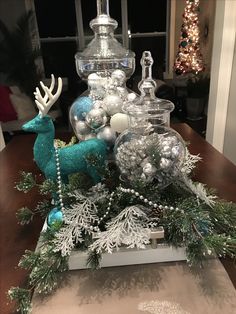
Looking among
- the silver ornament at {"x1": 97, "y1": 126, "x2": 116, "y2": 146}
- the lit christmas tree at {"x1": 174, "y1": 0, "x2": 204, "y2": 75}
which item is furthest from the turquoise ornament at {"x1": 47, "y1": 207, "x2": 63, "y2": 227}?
the lit christmas tree at {"x1": 174, "y1": 0, "x2": 204, "y2": 75}

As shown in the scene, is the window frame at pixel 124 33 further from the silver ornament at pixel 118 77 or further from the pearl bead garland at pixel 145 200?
the pearl bead garland at pixel 145 200

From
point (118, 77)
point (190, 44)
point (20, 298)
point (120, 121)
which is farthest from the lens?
point (190, 44)

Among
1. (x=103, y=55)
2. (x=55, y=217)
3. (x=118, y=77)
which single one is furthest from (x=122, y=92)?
(x=55, y=217)

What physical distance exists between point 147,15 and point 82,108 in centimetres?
283

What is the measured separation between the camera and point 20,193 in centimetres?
95

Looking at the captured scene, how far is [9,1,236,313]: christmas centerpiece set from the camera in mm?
579

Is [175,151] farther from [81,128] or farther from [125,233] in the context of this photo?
[81,128]

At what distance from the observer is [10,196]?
0.94 meters

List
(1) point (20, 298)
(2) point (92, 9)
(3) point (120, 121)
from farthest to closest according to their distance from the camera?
→ (2) point (92, 9), (3) point (120, 121), (1) point (20, 298)

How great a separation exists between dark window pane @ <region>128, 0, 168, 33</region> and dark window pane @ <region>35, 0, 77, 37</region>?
Result: 0.65 meters

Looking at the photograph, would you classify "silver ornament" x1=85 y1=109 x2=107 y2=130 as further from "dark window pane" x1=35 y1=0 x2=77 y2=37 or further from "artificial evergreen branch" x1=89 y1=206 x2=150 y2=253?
"dark window pane" x1=35 y1=0 x2=77 y2=37

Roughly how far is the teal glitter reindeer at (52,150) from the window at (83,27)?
8.74 ft

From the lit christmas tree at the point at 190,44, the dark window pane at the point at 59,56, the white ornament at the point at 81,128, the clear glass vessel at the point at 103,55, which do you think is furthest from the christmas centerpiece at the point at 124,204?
the dark window pane at the point at 59,56

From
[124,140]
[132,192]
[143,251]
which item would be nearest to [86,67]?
[124,140]
